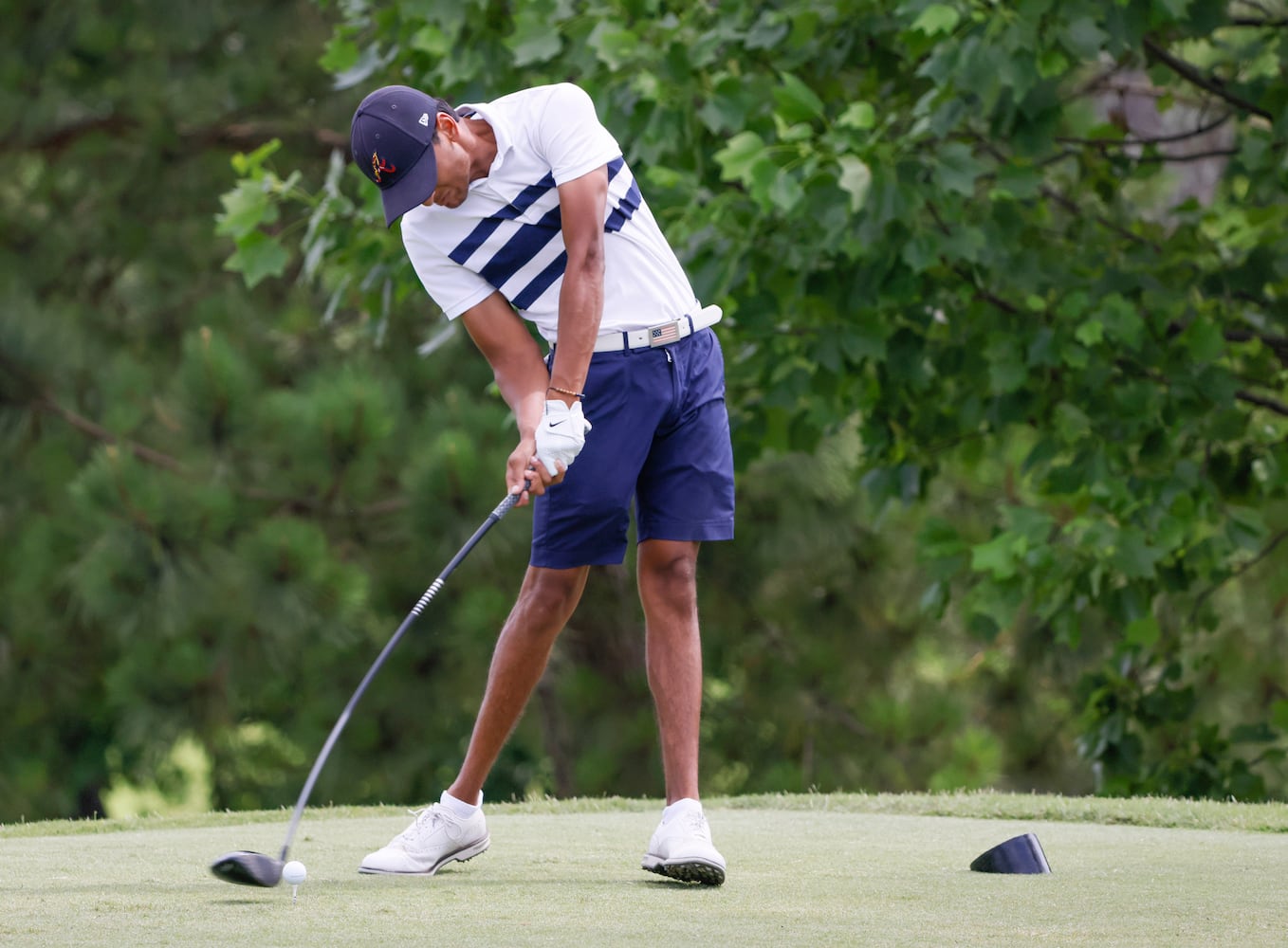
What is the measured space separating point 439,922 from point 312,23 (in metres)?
8.57

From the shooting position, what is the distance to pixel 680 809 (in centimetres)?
320

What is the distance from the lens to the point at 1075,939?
2.48m

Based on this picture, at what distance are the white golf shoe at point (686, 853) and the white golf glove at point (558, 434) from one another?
674 millimetres

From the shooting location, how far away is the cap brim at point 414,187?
3.14 m

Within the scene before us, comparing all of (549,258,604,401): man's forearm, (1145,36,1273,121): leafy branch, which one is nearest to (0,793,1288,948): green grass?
(549,258,604,401): man's forearm

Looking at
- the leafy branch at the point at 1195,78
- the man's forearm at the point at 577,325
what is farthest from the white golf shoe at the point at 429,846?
the leafy branch at the point at 1195,78

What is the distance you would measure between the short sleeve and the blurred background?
1.85 m

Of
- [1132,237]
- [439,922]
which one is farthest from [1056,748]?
[439,922]

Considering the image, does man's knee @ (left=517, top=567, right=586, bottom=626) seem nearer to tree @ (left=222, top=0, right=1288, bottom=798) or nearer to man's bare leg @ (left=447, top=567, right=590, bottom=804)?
man's bare leg @ (left=447, top=567, right=590, bottom=804)

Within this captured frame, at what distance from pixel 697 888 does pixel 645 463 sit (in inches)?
32.7

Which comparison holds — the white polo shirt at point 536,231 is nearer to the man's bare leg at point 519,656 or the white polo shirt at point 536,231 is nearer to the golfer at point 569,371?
the golfer at point 569,371

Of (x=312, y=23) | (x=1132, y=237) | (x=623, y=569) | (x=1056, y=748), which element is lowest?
(x=1056, y=748)

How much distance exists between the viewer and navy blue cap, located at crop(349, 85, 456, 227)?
315cm

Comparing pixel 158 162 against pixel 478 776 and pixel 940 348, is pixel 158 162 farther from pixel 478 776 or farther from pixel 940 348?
pixel 478 776
